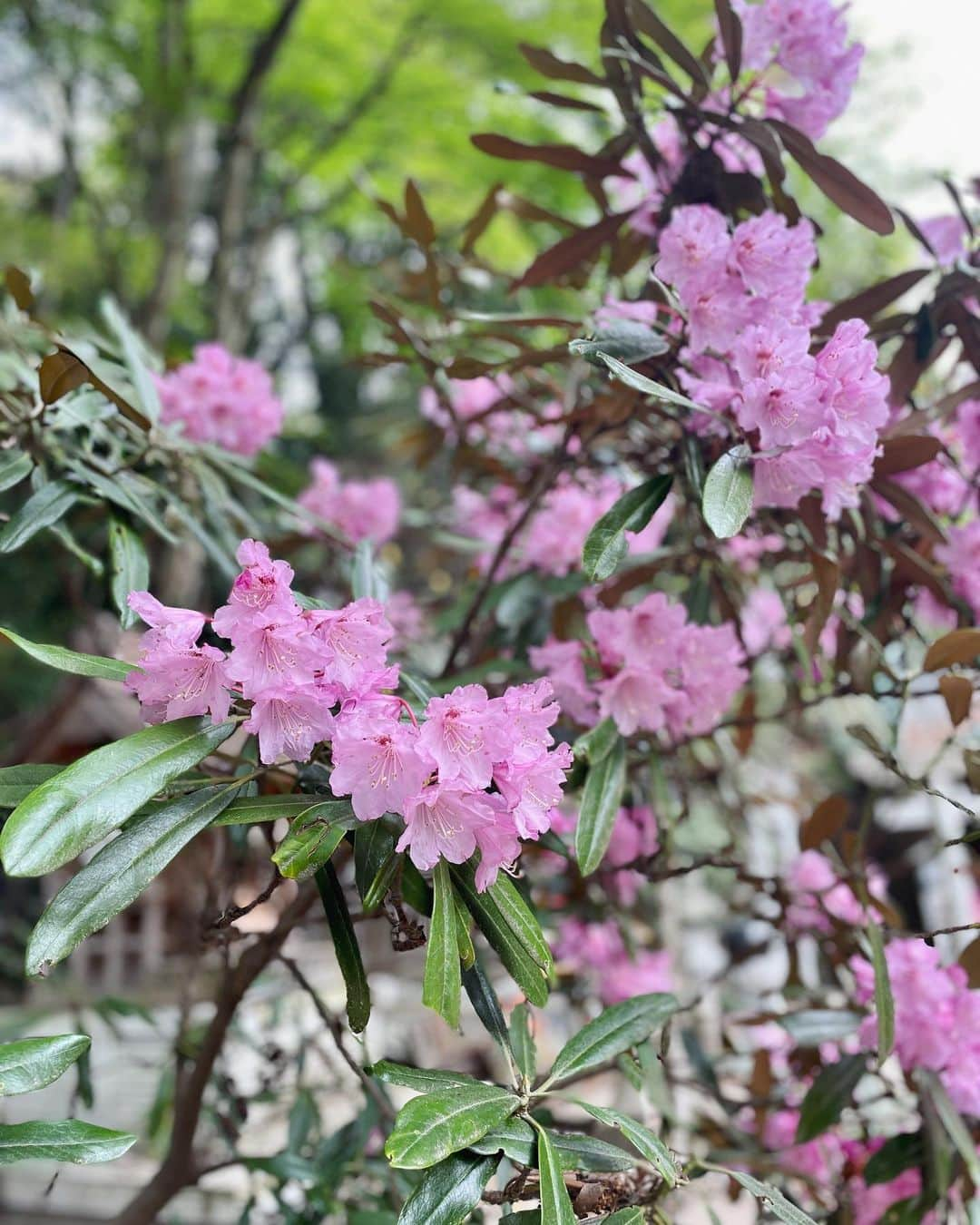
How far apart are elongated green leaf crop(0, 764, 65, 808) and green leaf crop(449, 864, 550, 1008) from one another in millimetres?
255

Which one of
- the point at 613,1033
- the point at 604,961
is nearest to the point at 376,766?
the point at 613,1033

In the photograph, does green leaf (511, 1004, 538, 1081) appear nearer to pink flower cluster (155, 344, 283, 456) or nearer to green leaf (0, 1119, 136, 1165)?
green leaf (0, 1119, 136, 1165)

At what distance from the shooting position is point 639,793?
1.30 m

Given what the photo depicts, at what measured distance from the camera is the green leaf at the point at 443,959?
539 millimetres

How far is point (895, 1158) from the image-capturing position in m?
0.99

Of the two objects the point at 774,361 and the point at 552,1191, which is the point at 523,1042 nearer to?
the point at 552,1191

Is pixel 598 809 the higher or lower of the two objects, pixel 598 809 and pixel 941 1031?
the higher

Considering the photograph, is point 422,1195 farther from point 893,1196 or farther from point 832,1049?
point 832,1049

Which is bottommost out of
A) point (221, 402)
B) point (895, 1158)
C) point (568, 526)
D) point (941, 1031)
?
point (895, 1158)

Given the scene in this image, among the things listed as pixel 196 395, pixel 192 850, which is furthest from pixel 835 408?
pixel 192 850

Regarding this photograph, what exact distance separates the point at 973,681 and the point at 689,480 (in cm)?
34

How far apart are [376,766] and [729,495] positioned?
30cm

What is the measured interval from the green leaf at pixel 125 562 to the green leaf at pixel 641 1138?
49cm

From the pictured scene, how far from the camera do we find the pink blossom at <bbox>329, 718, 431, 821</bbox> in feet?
1.82
